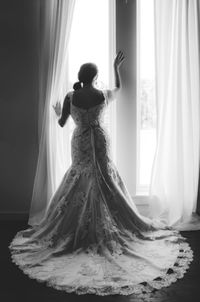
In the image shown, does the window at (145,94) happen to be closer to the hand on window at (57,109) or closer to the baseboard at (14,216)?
the hand on window at (57,109)

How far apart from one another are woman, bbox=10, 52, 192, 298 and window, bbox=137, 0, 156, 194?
1.36ft

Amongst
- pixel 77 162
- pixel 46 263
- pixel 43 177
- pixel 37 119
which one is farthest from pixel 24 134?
pixel 46 263

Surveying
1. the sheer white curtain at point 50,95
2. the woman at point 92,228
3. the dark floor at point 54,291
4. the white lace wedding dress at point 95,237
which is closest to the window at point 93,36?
the sheer white curtain at point 50,95

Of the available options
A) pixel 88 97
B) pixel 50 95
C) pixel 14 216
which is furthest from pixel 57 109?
pixel 14 216

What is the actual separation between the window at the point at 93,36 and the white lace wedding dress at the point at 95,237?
0.65m

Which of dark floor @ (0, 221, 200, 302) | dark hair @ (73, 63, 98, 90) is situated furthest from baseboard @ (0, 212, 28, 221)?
dark hair @ (73, 63, 98, 90)

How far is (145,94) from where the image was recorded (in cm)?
310

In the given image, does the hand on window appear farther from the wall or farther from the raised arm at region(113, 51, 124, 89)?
the raised arm at region(113, 51, 124, 89)

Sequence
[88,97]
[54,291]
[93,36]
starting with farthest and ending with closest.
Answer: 1. [93,36]
2. [88,97]
3. [54,291]

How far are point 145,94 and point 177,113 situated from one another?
0.44 m

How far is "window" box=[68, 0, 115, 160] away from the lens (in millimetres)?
2967

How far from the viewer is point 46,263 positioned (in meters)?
2.14

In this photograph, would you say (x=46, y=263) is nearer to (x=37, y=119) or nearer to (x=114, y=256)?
(x=114, y=256)

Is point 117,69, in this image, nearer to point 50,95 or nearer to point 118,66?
point 118,66
